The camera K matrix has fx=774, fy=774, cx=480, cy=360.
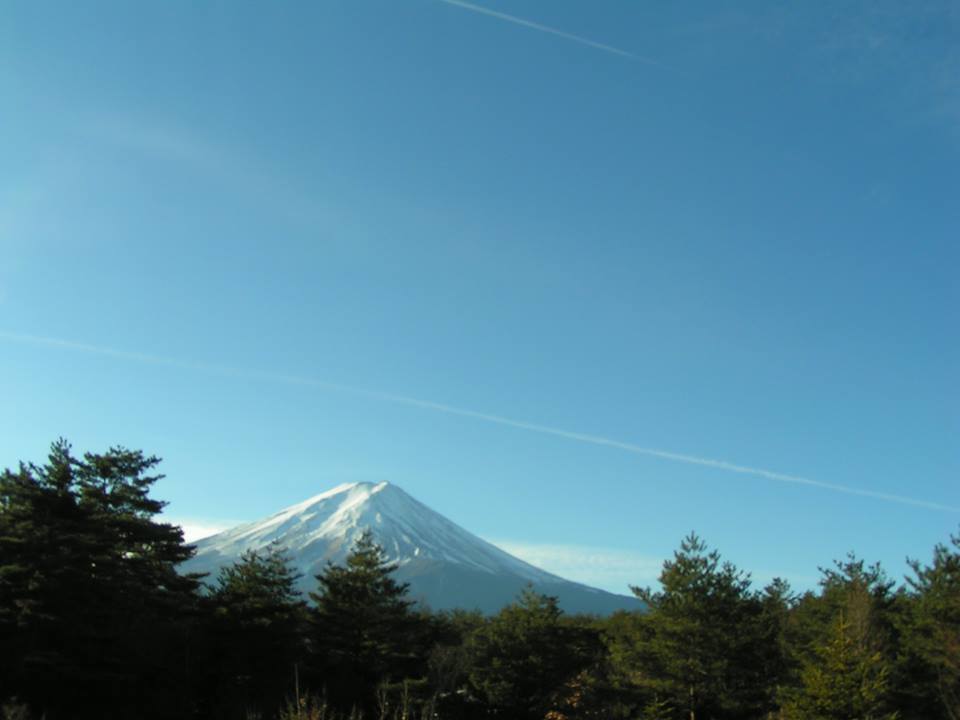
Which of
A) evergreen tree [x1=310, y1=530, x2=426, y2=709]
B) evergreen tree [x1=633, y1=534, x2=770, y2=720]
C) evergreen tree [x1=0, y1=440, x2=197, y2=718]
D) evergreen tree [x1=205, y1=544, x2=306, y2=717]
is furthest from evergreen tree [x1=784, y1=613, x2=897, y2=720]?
evergreen tree [x1=0, y1=440, x2=197, y2=718]

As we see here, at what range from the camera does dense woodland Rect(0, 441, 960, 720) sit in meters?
25.7

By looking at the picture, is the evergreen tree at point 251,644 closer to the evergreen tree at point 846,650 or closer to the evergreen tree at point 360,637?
the evergreen tree at point 360,637

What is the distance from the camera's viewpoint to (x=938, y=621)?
34.5 m

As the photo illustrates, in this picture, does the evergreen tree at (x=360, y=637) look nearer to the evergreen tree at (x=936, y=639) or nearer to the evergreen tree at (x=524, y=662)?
the evergreen tree at (x=524, y=662)

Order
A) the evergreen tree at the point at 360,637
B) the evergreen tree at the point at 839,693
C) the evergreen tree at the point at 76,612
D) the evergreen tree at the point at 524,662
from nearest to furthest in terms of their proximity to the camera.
Result: 1. the evergreen tree at the point at 839,693
2. the evergreen tree at the point at 76,612
3. the evergreen tree at the point at 360,637
4. the evergreen tree at the point at 524,662

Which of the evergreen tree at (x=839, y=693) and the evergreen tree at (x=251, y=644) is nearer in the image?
the evergreen tree at (x=839, y=693)

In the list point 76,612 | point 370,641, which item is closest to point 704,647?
point 370,641

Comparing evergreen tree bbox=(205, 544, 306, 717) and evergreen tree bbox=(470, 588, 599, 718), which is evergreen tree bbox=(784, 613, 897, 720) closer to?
evergreen tree bbox=(470, 588, 599, 718)

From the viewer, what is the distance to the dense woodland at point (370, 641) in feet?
84.4

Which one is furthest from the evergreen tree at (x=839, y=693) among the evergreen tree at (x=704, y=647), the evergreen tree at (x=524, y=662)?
the evergreen tree at (x=524, y=662)

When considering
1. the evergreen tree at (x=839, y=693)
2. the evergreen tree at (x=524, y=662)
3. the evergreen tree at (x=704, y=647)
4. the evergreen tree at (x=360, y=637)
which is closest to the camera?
the evergreen tree at (x=839, y=693)

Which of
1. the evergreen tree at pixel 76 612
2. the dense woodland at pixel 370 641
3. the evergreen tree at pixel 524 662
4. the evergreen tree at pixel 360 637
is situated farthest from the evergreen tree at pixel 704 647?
the evergreen tree at pixel 76 612

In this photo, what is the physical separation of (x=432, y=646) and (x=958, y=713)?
24.6m

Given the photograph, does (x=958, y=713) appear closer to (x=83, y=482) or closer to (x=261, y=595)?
(x=261, y=595)
